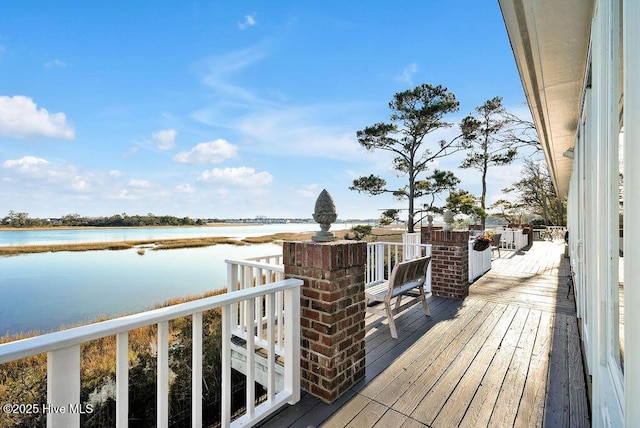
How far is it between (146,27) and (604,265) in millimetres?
9234

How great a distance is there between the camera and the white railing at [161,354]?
110 centimetres

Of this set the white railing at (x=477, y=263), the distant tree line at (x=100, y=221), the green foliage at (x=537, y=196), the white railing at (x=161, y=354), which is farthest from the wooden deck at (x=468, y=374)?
the green foliage at (x=537, y=196)

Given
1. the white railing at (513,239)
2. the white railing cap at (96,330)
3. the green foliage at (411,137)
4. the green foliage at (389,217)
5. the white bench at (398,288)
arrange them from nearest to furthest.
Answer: the white railing cap at (96,330) < the white bench at (398,288) < the white railing at (513,239) < the green foliage at (411,137) < the green foliage at (389,217)

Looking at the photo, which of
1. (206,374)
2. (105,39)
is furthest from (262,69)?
(206,374)

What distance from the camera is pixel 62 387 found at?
1135 millimetres

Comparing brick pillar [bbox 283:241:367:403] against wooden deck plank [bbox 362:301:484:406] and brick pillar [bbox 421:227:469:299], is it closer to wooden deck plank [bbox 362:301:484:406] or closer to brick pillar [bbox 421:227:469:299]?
wooden deck plank [bbox 362:301:484:406]

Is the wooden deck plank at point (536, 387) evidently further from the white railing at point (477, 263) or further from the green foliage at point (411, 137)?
the green foliage at point (411, 137)

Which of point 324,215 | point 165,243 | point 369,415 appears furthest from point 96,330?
point 165,243

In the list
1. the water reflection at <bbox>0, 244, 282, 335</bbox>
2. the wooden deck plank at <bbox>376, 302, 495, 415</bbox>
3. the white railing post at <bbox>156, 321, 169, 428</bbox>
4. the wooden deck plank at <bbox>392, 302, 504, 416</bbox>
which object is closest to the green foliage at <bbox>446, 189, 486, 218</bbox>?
the water reflection at <bbox>0, 244, 282, 335</bbox>

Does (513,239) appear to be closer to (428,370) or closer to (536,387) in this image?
(536,387)

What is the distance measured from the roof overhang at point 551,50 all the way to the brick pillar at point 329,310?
1.79m

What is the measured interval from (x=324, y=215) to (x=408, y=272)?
→ 1.77 m

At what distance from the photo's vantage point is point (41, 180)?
1366cm

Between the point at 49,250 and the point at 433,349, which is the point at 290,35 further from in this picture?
the point at 49,250
